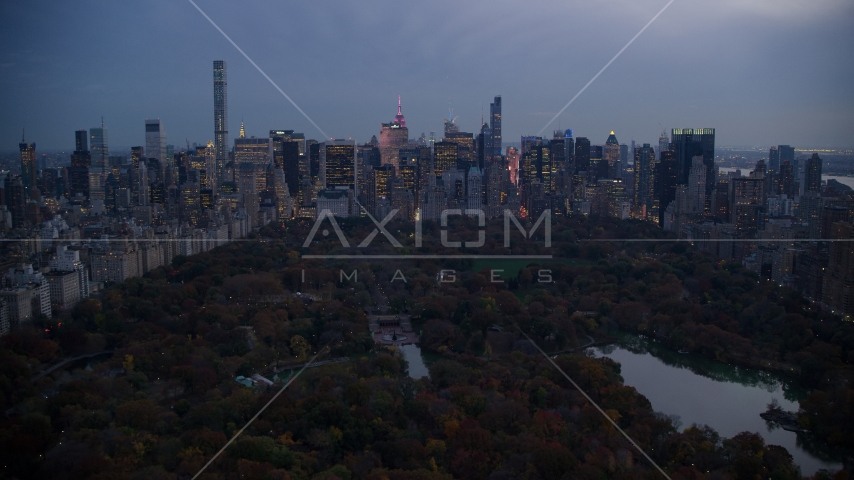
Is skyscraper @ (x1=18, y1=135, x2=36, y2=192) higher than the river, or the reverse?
skyscraper @ (x1=18, y1=135, x2=36, y2=192)

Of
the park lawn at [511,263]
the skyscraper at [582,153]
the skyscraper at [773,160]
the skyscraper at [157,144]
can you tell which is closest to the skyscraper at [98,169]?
the skyscraper at [157,144]

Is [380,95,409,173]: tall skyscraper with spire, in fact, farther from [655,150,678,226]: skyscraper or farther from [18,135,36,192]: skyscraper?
[18,135,36,192]: skyscraper

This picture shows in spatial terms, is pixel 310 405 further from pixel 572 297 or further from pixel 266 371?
pixel 572 297

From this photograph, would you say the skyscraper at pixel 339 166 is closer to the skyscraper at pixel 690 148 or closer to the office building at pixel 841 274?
the skyscraper at pixel 690 148

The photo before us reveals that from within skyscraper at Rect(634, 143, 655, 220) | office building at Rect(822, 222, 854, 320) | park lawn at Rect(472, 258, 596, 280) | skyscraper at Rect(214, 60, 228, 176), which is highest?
skyscraper at Rect(214, 60, 228, 176)

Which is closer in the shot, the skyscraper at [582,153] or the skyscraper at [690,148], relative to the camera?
the skyscraper at [690,148]

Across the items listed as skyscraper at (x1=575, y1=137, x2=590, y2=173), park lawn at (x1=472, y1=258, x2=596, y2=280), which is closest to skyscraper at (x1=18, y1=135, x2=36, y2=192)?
park lawn at (x1=472, y1=258, x2=596, y2=280)

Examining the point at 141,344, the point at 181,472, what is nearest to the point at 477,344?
the point at 141,344
